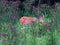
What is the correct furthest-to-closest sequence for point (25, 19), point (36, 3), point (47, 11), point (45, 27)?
point (36, 3)
point (47, 11)
point (25, 19)
point (45, 27)

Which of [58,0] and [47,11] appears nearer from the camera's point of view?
[47,11]

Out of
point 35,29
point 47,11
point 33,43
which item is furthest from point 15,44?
point 47,11

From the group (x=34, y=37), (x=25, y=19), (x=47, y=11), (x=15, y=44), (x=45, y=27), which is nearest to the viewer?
(x=15, y=44)

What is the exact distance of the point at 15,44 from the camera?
5180 millimetres

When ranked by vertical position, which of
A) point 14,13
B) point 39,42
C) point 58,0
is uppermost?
point 39,42

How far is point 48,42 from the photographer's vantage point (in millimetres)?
5449

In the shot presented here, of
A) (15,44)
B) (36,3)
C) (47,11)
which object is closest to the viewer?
(15,44)

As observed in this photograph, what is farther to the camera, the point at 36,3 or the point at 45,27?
the point at 36,3

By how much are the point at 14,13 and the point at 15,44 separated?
12.8ft

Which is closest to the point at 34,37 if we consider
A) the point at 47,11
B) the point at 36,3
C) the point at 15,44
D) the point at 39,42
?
the point at 39,42

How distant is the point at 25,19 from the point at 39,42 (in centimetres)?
347

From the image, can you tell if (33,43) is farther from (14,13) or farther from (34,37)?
(14,13)

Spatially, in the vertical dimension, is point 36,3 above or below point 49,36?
below

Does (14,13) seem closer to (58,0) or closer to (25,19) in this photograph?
(25,19)
